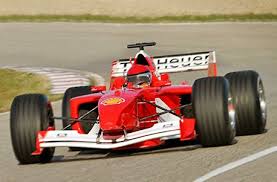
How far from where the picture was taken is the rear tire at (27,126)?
11656 millimetres

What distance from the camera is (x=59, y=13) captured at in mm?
41906

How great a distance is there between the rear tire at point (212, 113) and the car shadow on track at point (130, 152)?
1.69 feet

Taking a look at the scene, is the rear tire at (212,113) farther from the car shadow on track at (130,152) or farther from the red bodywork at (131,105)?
the car shadow on track at (130,152)

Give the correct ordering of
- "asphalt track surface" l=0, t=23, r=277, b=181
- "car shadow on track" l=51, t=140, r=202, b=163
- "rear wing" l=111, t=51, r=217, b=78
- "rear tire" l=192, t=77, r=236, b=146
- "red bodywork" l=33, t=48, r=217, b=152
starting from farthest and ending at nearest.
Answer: "rear wing" l=111, t=51, r=217, b=78 < "car shadow on track" l=51, t=140, r=202, b=163 < "red bodywork" l=33, t=48, r=217, b=152 < "rear tire" l=192, t=77, r=236, b=146 < "asphalt track surface" l=0, t=23, r=277, b=181

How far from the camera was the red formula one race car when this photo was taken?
36.8 feet

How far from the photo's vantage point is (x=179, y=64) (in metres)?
14.3

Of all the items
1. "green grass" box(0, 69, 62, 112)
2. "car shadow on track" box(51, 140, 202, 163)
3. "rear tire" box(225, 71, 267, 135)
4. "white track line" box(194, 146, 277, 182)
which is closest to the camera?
"white track line" box(194, 146, 277, 182)

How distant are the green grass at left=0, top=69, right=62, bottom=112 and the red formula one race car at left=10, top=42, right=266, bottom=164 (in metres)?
7.11

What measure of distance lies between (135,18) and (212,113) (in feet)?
93.7

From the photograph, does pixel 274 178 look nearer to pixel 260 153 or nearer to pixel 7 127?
pixel 260 153

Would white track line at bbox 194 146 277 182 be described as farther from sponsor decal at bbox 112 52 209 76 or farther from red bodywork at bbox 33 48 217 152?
sponsor decal at bbox 112 52 209 76

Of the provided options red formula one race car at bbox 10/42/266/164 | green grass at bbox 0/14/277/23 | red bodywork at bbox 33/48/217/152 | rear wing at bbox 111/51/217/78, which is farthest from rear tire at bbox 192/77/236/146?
green grass at bbox 0/14/277/23

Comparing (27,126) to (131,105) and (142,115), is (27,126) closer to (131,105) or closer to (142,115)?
(131,105)

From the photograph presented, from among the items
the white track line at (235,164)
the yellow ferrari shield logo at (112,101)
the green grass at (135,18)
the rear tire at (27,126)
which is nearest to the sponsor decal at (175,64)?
the yellow ferrari shield logo at (112,101)
